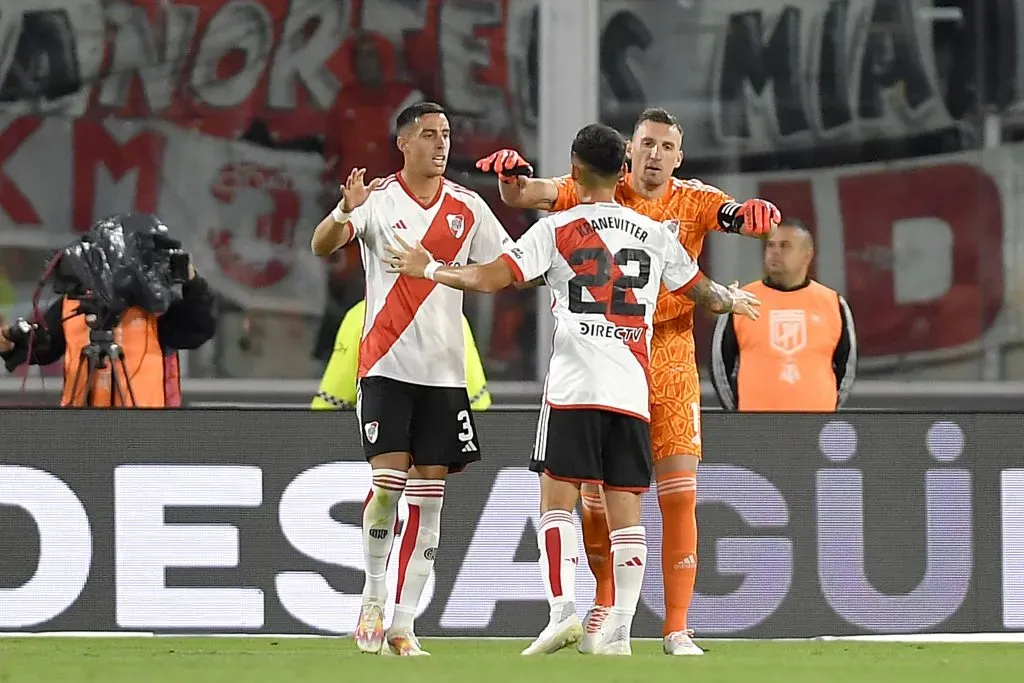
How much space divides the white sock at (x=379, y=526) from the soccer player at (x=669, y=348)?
0.72 metres

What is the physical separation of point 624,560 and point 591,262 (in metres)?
1.03

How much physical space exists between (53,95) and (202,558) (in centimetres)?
524

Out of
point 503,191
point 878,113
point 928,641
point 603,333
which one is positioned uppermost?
point 878,113

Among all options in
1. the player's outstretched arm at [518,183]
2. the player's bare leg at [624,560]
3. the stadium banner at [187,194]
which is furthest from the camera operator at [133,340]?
the stadium banner at [187,194]

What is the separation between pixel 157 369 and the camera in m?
8.83

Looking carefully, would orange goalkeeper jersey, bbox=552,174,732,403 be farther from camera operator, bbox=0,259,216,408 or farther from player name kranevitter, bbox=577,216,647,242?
camera operator, bbox=0,259,216,408

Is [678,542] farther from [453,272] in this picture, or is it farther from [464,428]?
[453,272]

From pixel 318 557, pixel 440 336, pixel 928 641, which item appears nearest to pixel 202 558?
pixel 318 557

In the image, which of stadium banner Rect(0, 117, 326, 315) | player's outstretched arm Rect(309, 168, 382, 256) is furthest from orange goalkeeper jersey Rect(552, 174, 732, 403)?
stadium banner Rect(0, 117, 326, 315)

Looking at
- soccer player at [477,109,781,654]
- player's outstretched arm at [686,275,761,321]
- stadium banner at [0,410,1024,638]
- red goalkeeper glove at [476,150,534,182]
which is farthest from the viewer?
stadium banner at [0,410,1024,638]

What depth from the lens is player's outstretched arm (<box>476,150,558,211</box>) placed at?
6.83 meters

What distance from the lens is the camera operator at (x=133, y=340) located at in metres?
8.66

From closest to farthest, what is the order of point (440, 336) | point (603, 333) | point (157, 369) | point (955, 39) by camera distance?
point (603, 333), point (440, 336), point (157, 369), point (955, 39)

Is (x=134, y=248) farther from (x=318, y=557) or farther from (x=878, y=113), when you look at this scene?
(x=878, y=113)
